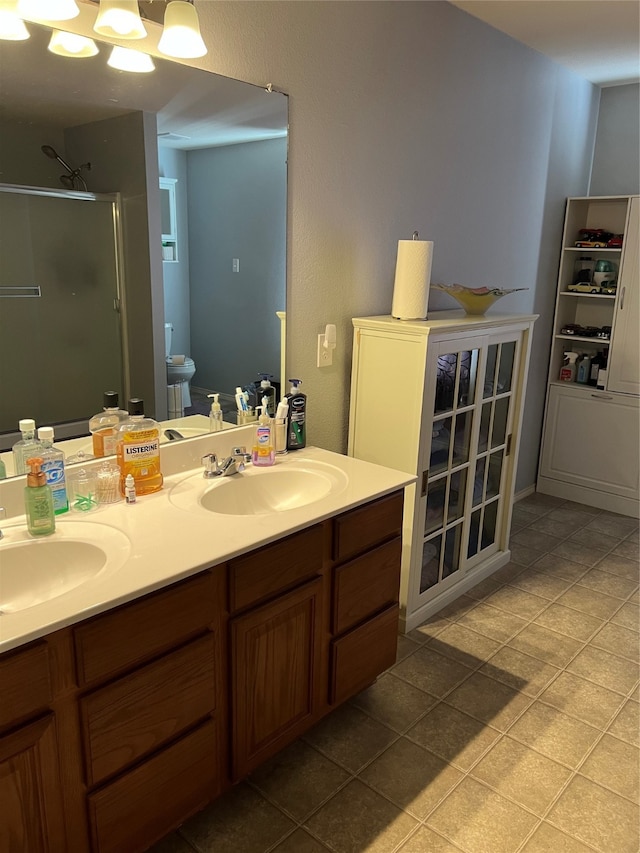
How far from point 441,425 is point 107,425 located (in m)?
1.33

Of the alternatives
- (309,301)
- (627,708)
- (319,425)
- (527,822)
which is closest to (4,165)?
(309,301)

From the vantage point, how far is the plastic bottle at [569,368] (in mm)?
4098

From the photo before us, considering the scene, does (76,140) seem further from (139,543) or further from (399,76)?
(399,76)

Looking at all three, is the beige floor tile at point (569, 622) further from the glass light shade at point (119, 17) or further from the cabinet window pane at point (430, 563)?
the glass light shade at point (119, 17)

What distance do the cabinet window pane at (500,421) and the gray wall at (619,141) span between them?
6.31 ft

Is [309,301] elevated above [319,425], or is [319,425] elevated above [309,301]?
[309,301]

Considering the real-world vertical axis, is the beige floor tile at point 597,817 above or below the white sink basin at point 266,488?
below

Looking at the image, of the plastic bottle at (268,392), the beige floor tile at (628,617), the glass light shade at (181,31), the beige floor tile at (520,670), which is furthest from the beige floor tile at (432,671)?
the glass light shade at (181,31)

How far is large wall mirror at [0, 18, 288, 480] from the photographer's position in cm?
160

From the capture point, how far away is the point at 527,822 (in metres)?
1.77

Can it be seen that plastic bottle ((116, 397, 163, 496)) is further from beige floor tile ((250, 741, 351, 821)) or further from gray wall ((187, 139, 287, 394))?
beige floor tile ((250, 741, 351, 821))

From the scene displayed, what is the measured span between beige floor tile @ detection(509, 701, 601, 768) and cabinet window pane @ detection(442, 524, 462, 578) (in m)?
0.75

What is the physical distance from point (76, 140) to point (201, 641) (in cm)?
130

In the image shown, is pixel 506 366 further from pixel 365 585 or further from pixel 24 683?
pixel 24 683
